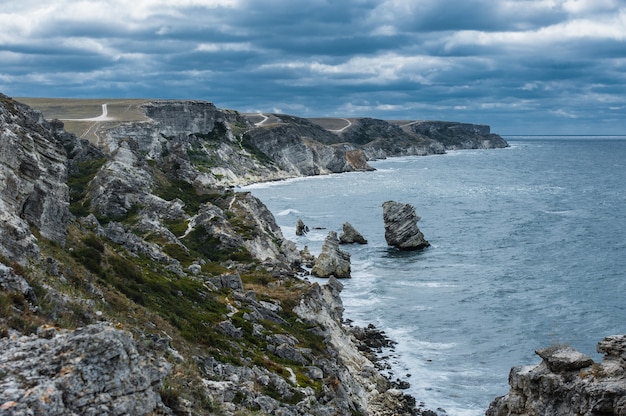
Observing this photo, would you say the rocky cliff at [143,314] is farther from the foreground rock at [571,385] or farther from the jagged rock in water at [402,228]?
the jagged rock in water at [402,228]

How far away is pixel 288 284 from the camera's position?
5228 centimetres

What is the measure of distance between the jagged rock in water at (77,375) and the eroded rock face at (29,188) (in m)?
9.76

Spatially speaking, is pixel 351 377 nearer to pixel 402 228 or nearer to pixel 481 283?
pixel 481 283

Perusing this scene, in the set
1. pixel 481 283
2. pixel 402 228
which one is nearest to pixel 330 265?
pixel 481 283

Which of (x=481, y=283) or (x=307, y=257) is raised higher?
(x=307, y=257)

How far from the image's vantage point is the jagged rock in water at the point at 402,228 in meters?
90.0

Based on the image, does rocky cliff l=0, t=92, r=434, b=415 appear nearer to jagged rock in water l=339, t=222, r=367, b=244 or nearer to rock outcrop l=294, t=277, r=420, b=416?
rock outcrop l=294, t=277, r=420, b=416

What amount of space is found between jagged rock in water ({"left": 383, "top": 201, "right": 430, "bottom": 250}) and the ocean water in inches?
92.7

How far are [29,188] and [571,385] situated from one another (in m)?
24.4

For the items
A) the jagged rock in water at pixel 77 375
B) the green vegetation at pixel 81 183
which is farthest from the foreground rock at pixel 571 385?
the green vegetation at pixel 81 183

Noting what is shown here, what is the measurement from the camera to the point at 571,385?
22.1 metres

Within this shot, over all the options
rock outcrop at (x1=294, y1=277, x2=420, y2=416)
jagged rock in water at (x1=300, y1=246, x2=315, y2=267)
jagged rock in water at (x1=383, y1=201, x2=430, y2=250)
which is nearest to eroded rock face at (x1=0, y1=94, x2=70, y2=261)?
rock outcrop at (x1=294, y1=277, x2=420, y2=416)


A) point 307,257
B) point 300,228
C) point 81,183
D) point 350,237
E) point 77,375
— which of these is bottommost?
point 307,257

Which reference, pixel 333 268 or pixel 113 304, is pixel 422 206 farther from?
pixel 113 304
